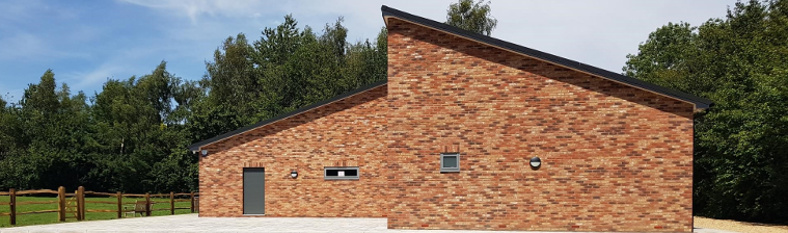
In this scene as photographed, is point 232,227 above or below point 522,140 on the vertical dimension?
below

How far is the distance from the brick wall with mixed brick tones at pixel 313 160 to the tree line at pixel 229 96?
44.3 ft

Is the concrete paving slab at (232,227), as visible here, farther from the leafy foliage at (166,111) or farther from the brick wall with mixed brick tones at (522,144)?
the leafy foliage at (166,111)

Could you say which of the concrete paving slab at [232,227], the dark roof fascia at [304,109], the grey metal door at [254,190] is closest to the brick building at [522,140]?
the concrete paving slab at [232,227]

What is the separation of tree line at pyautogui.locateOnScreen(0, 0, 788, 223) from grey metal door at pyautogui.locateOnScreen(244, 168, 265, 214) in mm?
16792

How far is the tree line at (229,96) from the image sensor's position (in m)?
29.0

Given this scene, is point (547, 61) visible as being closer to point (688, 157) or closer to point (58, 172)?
point (688, 157)

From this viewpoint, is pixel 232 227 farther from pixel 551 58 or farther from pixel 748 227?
pixel 748 227

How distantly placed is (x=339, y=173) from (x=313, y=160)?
920 mm

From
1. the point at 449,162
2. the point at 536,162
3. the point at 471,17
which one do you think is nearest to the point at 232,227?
the point at 449,162

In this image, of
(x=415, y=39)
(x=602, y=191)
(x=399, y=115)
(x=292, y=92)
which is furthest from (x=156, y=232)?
(x=292, y=92)

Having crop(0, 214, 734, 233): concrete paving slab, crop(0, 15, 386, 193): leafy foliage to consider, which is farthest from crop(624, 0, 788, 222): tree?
crop(0, 15, 386, 193): leafy foliage

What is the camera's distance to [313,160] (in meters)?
18.5

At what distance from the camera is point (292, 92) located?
45.4 m

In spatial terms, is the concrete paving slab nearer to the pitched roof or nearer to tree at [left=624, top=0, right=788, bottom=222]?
the pitched roof
